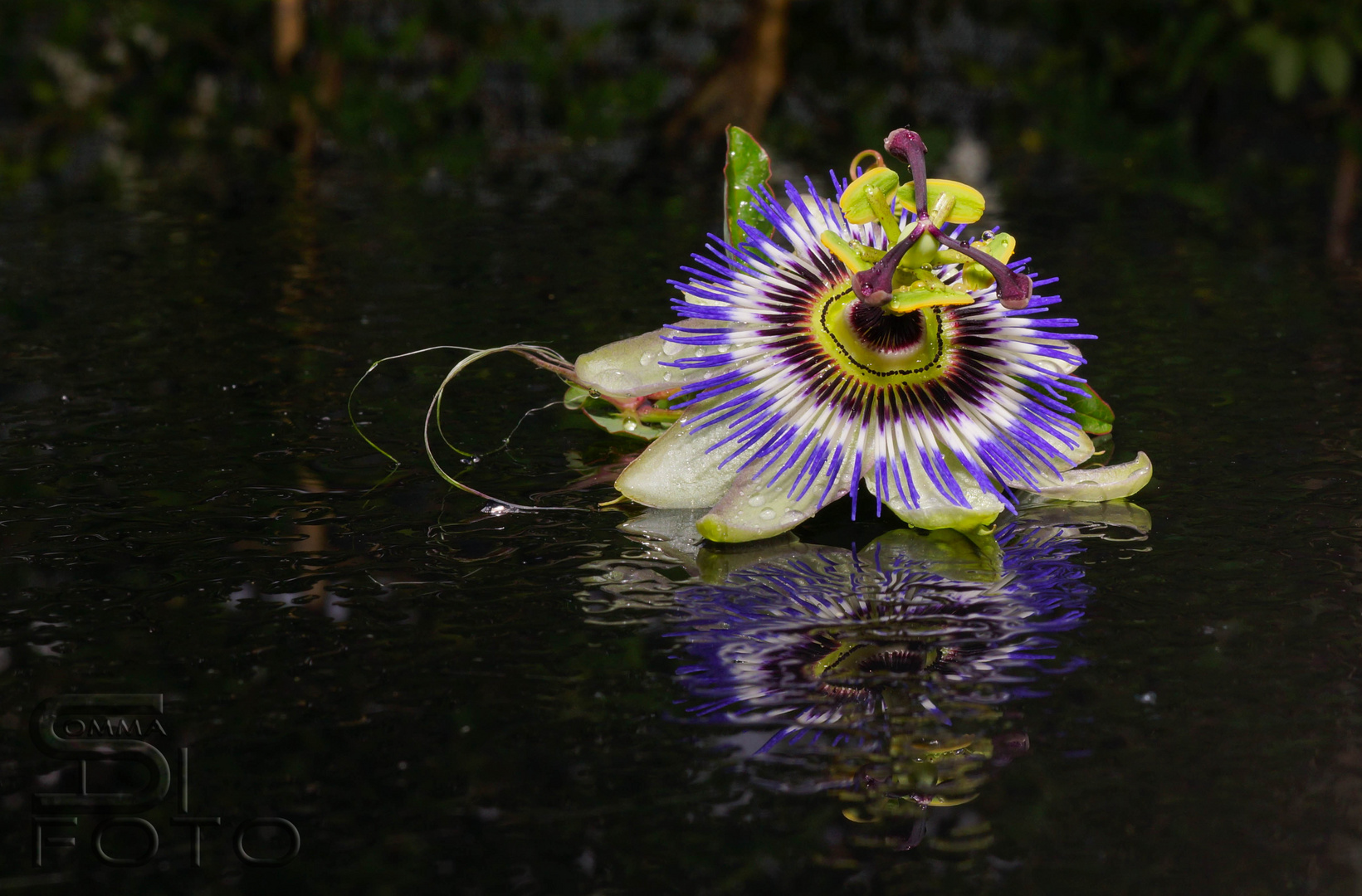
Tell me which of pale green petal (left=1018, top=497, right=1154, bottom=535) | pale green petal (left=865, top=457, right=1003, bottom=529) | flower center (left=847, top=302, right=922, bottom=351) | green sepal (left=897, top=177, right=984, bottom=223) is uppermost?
green sepal (left=897, top=177, right=984, bottom=223)

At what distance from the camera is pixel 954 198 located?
2.11ft

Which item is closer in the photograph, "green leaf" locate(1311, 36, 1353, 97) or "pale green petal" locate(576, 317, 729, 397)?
"pale green petal" locate(576, 317, 729, 397)

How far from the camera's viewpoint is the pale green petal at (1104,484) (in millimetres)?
673

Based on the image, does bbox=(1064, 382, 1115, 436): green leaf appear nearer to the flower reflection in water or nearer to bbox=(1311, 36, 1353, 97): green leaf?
the flower reflection in water

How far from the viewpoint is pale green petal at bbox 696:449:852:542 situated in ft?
2.02

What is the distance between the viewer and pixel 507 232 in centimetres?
149

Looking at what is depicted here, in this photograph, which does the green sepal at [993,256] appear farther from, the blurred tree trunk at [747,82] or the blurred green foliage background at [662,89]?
the blurred tree trunk at [747,82]

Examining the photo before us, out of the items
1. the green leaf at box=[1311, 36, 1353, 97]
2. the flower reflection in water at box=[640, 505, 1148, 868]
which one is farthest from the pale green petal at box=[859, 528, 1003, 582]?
the green leaf at box=[1311, 36, 1353, 97]

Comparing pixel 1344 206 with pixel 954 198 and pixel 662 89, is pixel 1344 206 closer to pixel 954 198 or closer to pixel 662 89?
pixel 662 89

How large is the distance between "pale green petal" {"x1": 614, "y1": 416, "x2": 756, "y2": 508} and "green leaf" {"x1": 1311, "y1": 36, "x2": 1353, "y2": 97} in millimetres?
1753

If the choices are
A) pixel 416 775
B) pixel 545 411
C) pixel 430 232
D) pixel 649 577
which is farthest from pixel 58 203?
pixel 416 775

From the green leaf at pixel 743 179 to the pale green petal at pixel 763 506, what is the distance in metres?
0.17

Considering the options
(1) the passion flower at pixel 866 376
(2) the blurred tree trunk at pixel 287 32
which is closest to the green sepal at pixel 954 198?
(1) the passion flower at pixel 866 376

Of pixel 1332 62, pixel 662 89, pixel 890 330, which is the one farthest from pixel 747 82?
pixel 890 330
